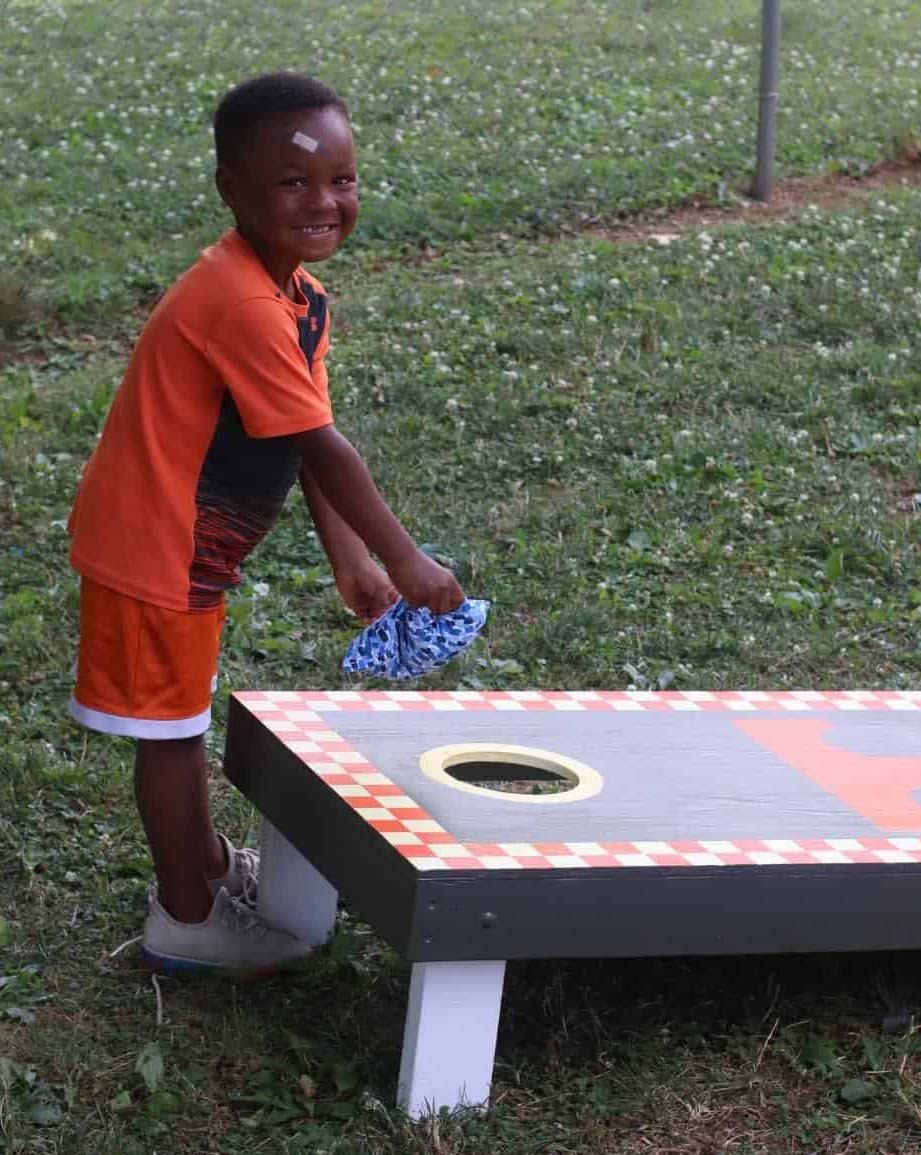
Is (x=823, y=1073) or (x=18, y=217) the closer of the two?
(x=823, y=1073)

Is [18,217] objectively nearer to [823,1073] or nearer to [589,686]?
[589,686]

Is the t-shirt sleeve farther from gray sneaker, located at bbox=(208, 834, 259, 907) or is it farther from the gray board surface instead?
gray sneaker, located at bbox=(208, 834, 259, 907)

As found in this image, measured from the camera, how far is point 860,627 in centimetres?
498

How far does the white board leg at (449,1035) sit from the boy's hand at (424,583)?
0.56 m

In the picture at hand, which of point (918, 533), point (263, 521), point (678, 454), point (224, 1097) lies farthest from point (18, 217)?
point (224, 1097)

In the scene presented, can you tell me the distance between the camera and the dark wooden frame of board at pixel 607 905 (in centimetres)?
260

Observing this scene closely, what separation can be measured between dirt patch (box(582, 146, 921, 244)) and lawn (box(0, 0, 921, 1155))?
0.09 meters

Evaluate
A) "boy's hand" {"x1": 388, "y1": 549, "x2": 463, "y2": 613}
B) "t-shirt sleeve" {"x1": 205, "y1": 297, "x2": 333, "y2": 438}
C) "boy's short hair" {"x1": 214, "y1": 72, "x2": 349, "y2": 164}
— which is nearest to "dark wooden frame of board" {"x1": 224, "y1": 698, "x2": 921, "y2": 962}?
"boy's hand" {"x1": 388, "y1": 549, "x2": 463, "y2": 613}

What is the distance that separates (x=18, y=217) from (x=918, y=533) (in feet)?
14.3

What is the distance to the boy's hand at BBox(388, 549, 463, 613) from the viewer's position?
286cm

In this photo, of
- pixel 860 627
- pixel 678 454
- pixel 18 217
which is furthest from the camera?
pixel 18 217

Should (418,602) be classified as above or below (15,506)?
above

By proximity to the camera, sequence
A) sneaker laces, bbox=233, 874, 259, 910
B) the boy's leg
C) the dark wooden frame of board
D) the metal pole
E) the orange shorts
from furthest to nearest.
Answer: the metal pole
sneaker laces, bbox=233, 874, 259, 910
the boy's leg
the orange shorts
the dark wooden frame of board

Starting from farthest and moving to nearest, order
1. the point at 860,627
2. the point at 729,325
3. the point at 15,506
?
the point at 729,325 → the point at 15,506 → the point at 860,627
